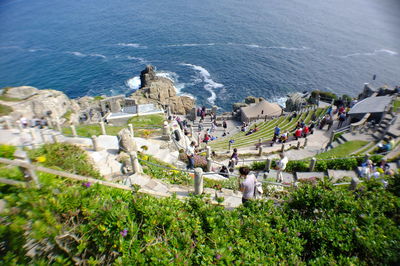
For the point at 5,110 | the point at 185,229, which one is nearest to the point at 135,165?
the point at 185,229

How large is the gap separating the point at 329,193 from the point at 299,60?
6337 cm

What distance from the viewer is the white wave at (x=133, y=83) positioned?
168 ft

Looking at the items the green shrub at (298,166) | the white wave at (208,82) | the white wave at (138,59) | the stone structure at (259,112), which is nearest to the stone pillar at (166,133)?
the green shrub at (298,166)

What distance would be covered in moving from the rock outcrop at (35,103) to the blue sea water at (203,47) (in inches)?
832

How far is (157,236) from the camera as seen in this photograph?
526 cm

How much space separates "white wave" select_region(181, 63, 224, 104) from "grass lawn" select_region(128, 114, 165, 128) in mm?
21908

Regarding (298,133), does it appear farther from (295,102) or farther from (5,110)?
(5,110)

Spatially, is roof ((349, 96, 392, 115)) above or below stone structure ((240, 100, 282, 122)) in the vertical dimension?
above

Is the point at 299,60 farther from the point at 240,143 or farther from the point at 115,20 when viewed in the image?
the point at 115,20

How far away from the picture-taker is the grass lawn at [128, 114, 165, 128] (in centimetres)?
2387

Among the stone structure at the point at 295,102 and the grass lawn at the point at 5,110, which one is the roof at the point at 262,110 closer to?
the stone structure at the point at 295,102

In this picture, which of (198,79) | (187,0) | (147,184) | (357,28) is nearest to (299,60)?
(198,79)

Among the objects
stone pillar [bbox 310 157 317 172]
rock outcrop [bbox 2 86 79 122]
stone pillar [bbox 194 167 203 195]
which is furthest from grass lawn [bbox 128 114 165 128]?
stone pillar [bbox 194 167 203 195]

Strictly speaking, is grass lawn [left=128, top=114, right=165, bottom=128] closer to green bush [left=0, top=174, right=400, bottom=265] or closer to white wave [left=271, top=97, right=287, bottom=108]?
green bush [left=0, top=174, right=400, bottom=265]
